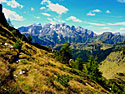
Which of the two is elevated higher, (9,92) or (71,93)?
(9,92)

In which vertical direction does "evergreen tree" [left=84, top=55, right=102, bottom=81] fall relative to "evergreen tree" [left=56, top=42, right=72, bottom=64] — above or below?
below

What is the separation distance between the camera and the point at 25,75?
2075 cm

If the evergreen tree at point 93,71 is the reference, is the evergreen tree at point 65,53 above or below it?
above

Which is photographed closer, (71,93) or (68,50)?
(71,93)

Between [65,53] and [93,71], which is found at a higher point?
[65,53]

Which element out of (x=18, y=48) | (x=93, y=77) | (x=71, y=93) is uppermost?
(x=18, y=48)

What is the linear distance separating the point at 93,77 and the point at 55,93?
39313 mm

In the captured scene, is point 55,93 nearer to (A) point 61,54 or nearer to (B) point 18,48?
(B) point 18,48

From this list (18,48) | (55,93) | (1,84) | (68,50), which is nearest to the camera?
(1,84)

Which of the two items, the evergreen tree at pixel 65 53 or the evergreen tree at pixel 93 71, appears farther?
the evergreen tree at pixel 65 53

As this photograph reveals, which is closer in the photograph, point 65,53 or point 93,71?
point 93,71

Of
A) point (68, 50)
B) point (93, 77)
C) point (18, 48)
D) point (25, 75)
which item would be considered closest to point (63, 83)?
point (25, 75)

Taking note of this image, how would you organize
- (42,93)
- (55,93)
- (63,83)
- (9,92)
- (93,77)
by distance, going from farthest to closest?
(93,77), (63,83), (55,93), (42,93), (9,92)

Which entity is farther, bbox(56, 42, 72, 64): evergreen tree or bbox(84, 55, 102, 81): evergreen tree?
bbox(56, 42, 72, 64): evergreen tree
